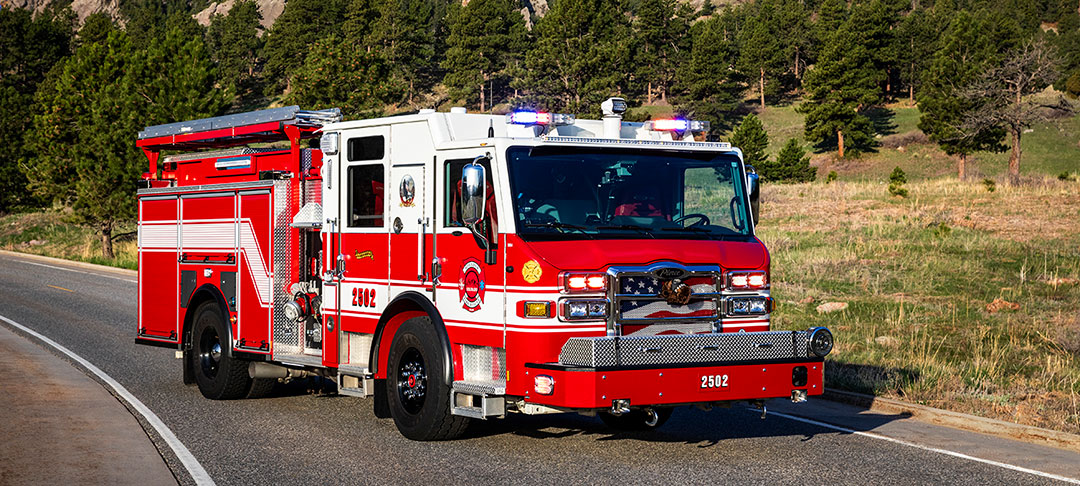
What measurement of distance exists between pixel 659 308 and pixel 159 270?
7369mm

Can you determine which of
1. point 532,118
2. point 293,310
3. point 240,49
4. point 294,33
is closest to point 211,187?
point 293,310

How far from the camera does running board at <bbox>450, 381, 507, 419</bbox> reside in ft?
27.2

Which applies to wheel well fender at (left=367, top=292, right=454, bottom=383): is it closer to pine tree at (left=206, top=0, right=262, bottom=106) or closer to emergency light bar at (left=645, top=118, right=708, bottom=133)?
emergency light bar at (left=645, top=118, right=708, bottom=133)

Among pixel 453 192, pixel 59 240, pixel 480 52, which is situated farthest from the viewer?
pixel 480 52

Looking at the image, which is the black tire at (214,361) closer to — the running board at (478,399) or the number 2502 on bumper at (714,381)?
the running board at (478,399)

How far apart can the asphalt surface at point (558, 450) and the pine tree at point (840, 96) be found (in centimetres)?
6950

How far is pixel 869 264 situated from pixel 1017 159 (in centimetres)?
2505

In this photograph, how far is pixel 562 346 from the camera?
798cm

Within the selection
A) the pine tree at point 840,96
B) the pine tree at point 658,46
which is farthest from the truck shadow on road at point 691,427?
the pine tree at point 658,46

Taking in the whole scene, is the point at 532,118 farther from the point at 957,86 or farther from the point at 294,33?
the point at 294,33

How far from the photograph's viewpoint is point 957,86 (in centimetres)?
6109

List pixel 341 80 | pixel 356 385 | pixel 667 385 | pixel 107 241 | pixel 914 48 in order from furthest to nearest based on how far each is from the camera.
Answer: pixel 914 48
pixel 341 80
pixel 107 241
pixel 356 385
pixel 667 385

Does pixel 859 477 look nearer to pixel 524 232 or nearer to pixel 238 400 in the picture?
pixel 524 232

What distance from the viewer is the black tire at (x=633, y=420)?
1010 centimetres
